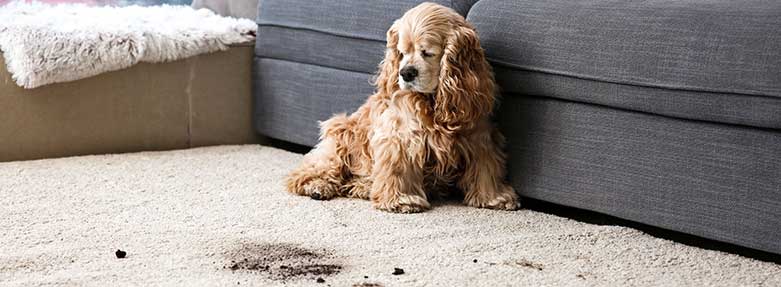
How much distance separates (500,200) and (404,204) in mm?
229

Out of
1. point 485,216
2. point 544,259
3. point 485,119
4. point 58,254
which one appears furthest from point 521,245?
point 58,254

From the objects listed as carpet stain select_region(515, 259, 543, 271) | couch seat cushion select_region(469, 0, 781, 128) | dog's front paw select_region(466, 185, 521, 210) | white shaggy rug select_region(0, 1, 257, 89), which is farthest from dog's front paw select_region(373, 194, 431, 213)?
white shaggy rug select_region(0, 1, 257, 89)

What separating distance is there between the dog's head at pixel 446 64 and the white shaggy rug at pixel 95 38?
1089 millimetres

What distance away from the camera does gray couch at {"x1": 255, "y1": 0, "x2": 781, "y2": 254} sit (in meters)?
2.07

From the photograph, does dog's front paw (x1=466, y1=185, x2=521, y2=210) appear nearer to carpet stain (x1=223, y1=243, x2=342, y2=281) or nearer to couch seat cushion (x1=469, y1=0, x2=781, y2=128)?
couch seat cushion (x1=469, y1=0, x2=781, y2=128)

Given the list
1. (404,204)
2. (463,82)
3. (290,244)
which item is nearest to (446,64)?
(463,82)

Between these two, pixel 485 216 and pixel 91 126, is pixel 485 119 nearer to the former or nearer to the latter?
pixel 485 216

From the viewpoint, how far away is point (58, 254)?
2.07m

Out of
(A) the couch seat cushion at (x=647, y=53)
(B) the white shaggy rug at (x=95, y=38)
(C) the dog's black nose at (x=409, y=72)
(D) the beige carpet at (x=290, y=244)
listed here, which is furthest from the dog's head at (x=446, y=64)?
(B) the white shaggy rug at (x=95, y=38)

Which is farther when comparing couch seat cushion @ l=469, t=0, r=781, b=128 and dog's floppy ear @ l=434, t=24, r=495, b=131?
dog's floppy ear @ l=434, t=24, r=495, b=131

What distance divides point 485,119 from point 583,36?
0.33 meters

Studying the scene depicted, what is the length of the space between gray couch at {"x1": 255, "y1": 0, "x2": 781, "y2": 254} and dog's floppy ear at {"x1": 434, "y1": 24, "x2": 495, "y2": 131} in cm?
10

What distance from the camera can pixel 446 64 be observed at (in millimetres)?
2434

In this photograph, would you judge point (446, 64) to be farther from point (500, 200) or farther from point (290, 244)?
point (290, 244)
